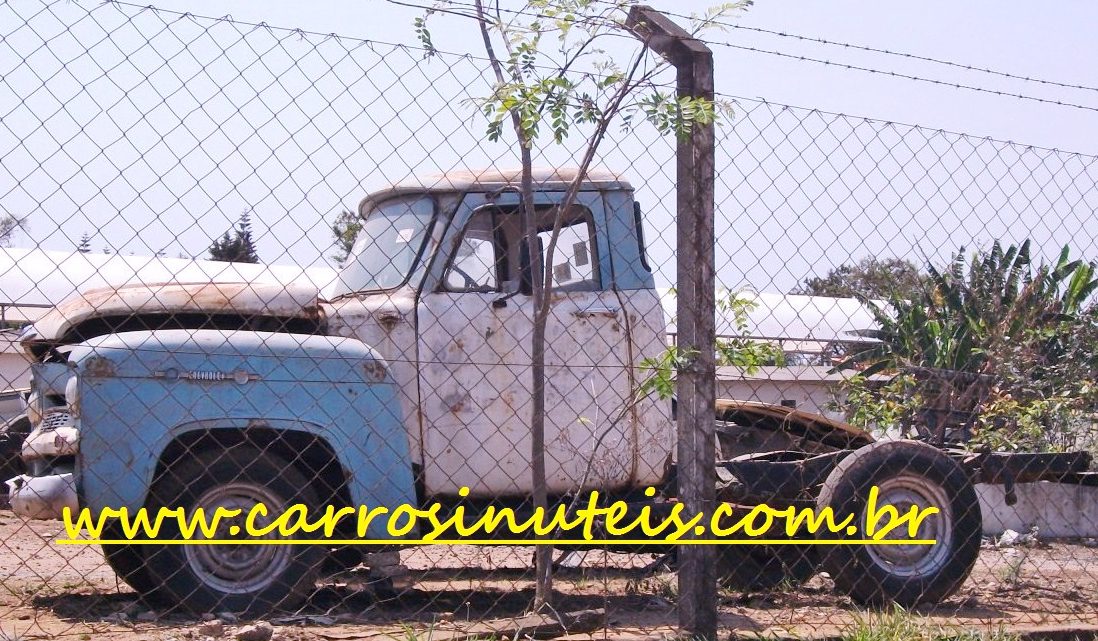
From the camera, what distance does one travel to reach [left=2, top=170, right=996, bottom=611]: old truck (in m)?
4.62

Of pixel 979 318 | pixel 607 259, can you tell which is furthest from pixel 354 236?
pixel 979 318

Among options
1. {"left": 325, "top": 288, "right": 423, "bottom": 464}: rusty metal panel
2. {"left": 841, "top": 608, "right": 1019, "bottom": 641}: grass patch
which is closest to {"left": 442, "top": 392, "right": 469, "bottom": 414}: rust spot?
{"left": 325, "top": 288, "right": 423, "bottom": 464}: rusty metal panel

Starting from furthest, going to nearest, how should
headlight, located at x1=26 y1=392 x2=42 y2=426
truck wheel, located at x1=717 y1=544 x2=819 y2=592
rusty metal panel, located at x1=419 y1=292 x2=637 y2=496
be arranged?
truck wheel, located at x1=717 y1=544 x2=819 y2=592, rusty metal panel, located at x1=419 y1=292 x2=637 y2=496, headlight, located at x1=26 y1=392 x2=42 y2=426

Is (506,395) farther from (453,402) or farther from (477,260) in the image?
(477,260)

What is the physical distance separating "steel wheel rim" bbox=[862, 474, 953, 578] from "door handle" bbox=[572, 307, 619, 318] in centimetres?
147

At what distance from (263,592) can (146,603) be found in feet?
1.80

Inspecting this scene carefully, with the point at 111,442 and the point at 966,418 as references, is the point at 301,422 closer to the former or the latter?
the point at 111,442

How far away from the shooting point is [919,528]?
551 cm

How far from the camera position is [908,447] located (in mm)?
5418

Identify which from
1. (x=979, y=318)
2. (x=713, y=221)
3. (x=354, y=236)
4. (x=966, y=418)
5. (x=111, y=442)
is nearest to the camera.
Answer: (x=713, y=221)

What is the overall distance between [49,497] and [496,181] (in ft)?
7.84

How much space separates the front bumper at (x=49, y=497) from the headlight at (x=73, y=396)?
0.80 ft

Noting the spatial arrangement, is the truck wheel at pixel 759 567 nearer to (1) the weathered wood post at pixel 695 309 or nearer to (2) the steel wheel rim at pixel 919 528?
(2) the steel wheel rim at pixel 919 528

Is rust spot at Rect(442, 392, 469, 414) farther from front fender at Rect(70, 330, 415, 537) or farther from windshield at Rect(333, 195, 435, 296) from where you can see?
windshield at Rect(333, 195, 435, 296)
